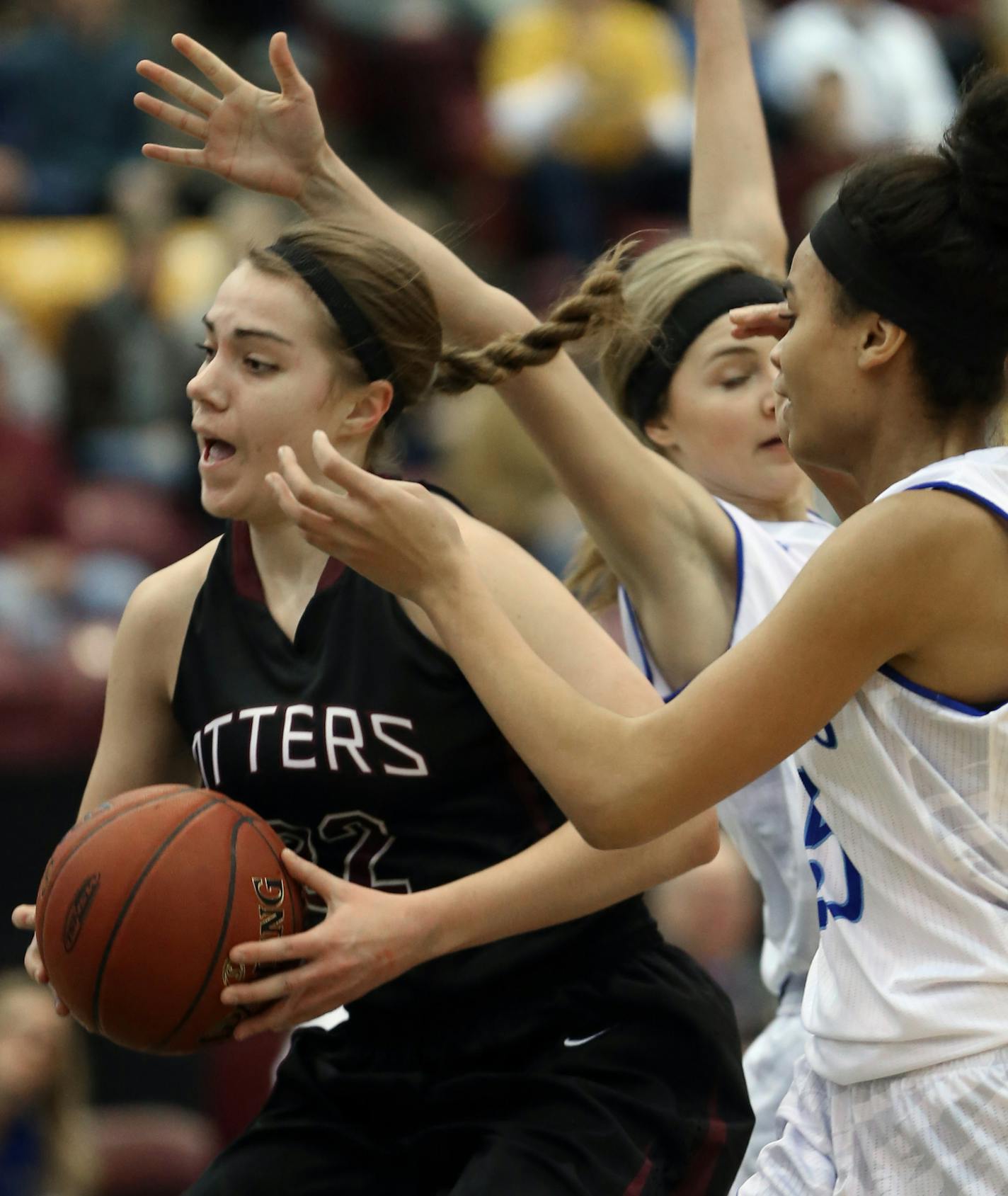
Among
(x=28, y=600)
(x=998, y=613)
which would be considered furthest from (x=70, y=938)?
(x=28, y=600)

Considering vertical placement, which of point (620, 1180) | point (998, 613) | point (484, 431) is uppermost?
point (998, 613)

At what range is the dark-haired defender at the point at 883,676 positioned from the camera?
2344 mm

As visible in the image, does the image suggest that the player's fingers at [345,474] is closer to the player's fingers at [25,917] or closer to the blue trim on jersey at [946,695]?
the blue trim on jersey at [946,695]

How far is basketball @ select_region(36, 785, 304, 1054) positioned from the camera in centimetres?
271

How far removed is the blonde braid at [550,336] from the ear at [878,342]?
2.07 ft

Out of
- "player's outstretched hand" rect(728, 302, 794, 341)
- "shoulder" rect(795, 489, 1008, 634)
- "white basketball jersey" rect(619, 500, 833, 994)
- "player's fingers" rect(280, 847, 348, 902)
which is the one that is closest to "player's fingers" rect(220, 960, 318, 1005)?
"player's fingers" rect(280, 847, 348, 902)

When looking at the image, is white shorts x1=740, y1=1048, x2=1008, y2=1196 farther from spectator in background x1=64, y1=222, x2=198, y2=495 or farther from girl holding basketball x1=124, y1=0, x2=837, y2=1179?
spectator in background x1=64, y1=222, x2=198, y2=495

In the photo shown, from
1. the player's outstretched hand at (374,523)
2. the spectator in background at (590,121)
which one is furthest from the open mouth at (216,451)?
the spectator in background at (590,121)

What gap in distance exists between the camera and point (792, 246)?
9.58 m

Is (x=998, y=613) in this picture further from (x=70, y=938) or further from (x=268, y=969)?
(x=70, y=938)

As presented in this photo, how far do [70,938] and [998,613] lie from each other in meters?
1.44

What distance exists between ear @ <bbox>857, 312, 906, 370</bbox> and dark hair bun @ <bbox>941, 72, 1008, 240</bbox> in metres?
0.18

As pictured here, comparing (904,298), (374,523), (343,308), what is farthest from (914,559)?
(343,308)

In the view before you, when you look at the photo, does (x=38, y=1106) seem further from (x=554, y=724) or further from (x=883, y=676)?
(x=883, y=676)
